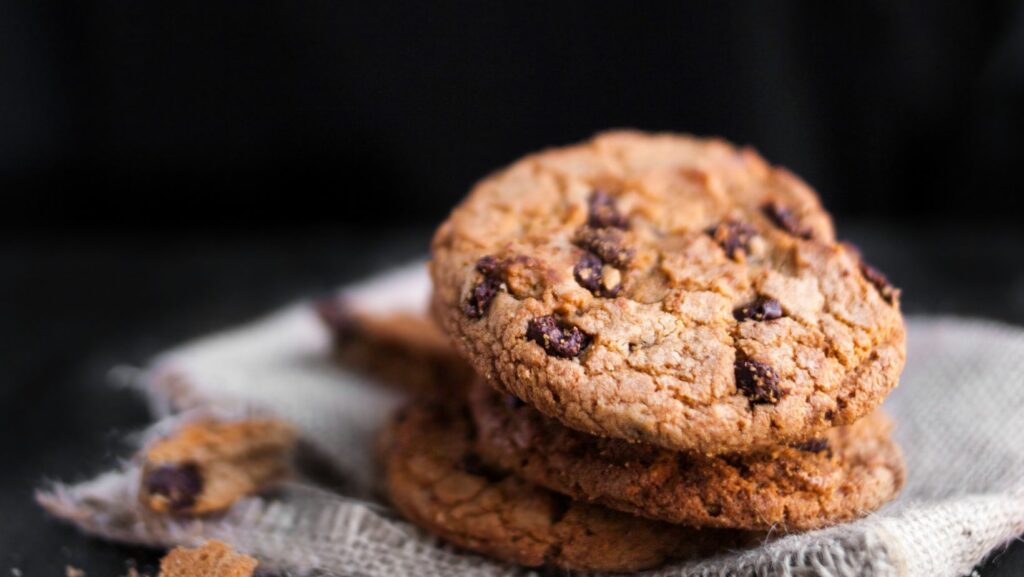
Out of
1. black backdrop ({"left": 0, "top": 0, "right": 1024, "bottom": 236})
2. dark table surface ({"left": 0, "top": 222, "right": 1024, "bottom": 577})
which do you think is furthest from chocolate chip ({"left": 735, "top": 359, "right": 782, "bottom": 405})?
black backdrop ({"left": 0, "top": 0, "right": 1024, "bottom": 236})

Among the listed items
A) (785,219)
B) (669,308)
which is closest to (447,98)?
(785,219)

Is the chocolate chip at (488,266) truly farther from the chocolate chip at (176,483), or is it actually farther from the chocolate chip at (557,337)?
the chocolate chip at (176,483)

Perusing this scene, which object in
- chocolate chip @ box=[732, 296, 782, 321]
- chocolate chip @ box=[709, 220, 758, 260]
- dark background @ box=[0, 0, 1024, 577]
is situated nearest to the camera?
chocolate chip @ box=[732, 296, 782, 321]

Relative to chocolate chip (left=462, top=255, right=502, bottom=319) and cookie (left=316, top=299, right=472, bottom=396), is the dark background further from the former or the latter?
chocolate chip (left=462, top=255, right=502, bottom=319)

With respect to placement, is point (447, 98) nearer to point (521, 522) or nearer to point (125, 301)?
point (125, 301)

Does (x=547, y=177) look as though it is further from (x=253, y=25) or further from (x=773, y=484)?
(x=253, y=25)

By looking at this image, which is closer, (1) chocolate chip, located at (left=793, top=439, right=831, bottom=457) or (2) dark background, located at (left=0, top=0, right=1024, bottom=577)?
(1) chocolate chip, located at (left=793, top=439, right=831, bottom=457)

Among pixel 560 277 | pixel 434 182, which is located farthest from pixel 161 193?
pixel 560 277
